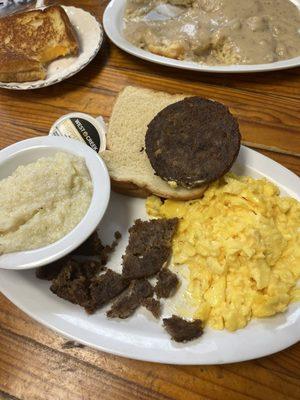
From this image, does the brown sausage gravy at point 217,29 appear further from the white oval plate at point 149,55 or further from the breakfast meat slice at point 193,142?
the breakfast meat slice at point 193,142

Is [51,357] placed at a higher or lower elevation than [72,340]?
lower

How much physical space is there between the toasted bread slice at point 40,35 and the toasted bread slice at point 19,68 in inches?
2.5

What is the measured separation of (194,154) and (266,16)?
1549mm

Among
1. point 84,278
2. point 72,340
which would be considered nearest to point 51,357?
point 72,340

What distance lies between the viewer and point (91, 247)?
1853mm

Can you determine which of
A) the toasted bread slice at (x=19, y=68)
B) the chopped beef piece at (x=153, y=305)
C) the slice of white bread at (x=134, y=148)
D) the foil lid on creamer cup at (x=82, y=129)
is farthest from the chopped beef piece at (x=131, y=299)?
the toasted bread slice at (x=19, y=68)

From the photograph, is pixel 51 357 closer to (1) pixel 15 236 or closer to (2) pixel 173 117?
(1) pixel 15 236

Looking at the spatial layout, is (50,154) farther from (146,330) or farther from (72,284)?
(146,330)

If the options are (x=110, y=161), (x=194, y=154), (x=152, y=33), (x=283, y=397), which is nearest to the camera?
(x=283, y=397)

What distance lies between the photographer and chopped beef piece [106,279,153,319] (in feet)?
5.52

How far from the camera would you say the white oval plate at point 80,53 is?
8.48ft

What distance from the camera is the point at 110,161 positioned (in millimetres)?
2092

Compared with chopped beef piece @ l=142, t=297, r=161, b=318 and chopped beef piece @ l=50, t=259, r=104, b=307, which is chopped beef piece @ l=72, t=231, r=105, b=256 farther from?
chopped beef piece @ l=142, t=297, r=161, b=318

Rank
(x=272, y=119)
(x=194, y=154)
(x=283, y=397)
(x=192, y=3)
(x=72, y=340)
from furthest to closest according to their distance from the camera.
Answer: (x=192, y=3)
(x=272, y=119)
(x=194, y=154)
(x=72, y=340)
(x=283, y=397)
